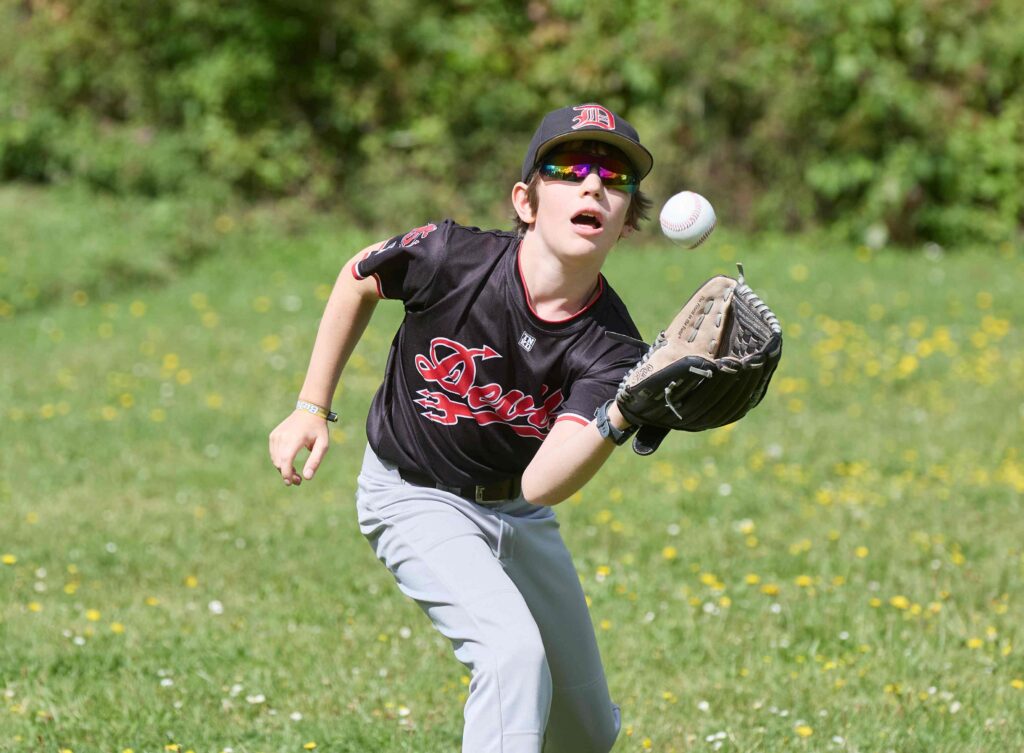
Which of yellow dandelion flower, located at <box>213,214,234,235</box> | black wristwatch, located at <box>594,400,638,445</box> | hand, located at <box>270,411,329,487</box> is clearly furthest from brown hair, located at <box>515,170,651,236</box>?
yellow dandelion flower, located at <box>213,214,234,235</box>

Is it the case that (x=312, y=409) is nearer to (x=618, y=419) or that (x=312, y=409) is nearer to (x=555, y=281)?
(x=555, y=281)

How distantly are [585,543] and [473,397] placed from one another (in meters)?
3.13

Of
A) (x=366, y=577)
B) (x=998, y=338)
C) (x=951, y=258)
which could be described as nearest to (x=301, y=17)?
(x=951, y=258)

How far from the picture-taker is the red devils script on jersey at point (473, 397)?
3.60 metres

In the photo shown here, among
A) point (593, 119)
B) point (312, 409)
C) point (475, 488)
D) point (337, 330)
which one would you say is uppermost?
point (593, 119)

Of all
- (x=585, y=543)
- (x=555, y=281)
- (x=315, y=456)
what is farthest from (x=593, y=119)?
(x=585, y=543)

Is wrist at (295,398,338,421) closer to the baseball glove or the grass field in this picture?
the baseball glove

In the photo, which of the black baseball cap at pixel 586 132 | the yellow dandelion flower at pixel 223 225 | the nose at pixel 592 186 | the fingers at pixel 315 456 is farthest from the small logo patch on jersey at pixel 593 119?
the yellow dandelion flower at pixel 223 225

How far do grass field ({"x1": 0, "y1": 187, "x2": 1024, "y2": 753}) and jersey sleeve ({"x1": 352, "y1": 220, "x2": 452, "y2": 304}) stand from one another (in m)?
1.49

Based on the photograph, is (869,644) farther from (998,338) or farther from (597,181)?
(998,338)

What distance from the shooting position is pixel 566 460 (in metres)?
3.22

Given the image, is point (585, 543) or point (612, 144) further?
point (585, 543)

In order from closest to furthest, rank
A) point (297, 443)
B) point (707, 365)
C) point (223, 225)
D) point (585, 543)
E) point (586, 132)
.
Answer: point (707, 365) → point (586, 132) → point (297, 443) → point (585, 543) → point (223, 225)

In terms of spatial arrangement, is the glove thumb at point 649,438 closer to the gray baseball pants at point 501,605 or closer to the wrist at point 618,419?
the wrist at point 618,419
